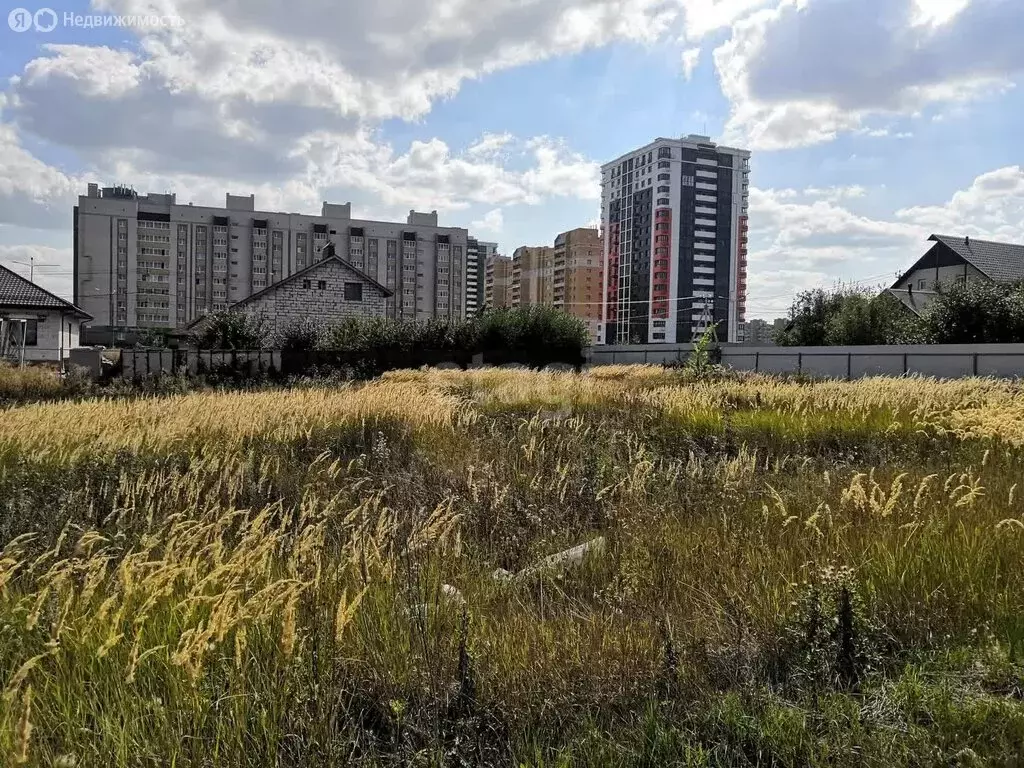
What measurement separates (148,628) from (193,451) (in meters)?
3.32

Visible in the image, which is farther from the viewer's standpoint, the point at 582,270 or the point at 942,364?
the point at 582,270

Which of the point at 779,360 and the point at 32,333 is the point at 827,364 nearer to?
the point at 779,360

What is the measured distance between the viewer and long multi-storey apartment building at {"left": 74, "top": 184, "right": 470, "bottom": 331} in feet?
267

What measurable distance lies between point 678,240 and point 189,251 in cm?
6698

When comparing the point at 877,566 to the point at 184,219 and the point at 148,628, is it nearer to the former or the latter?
the point at 148,628

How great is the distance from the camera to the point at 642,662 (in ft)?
8.02

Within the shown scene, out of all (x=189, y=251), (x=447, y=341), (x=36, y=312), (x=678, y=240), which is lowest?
(x=447, y=341)

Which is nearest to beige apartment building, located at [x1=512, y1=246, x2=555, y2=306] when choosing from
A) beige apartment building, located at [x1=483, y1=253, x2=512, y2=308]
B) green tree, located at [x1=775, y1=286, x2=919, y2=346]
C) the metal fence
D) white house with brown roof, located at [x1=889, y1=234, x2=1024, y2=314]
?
beige apartment building, located at [x1=483, y1=253, x2=512, y2=308]

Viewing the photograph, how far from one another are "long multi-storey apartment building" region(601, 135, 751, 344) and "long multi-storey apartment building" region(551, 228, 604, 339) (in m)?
6.08

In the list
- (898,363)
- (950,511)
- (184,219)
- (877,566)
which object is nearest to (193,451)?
(877,566)

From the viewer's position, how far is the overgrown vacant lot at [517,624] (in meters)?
1.99

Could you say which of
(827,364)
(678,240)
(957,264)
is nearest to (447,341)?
(827,364)

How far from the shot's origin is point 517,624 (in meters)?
2.70

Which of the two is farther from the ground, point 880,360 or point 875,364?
point 880,360
